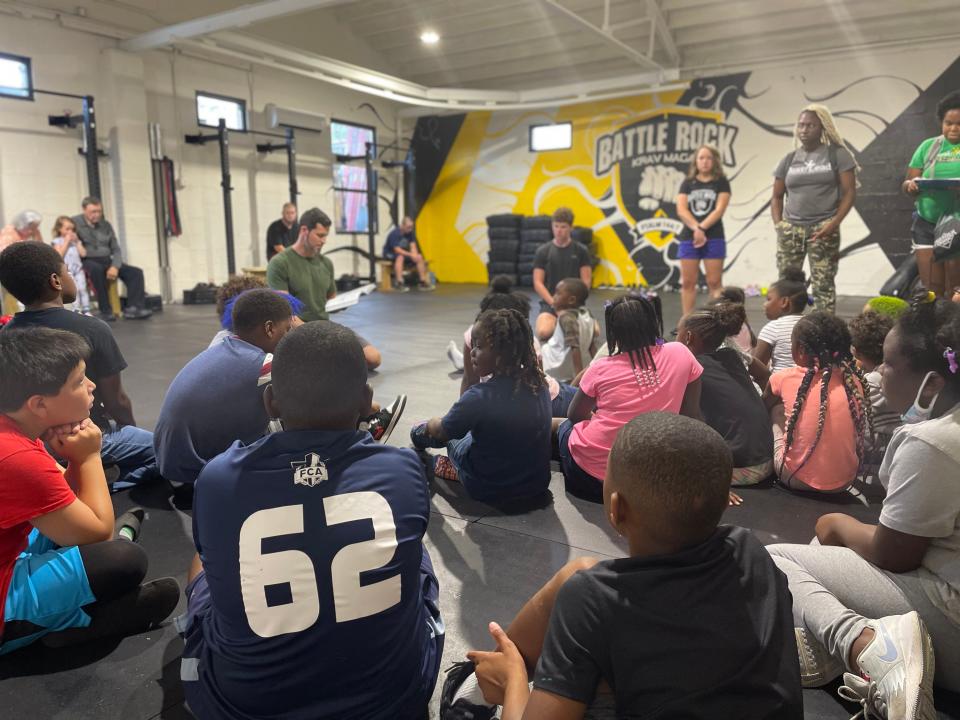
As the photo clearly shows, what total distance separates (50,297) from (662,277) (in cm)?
981

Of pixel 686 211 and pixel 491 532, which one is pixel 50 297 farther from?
pixel 686 211

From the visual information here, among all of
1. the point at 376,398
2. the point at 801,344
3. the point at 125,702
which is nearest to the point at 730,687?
the point at 125,702

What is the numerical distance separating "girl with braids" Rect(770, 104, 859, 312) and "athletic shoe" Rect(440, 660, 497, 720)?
3.97m

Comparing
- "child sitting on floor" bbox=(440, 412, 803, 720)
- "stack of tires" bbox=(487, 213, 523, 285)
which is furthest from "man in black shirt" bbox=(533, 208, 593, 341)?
"stack of tires" bbox=(487, 213, 523, 285)

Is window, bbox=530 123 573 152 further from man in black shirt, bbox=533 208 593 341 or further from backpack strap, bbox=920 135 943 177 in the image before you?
backpack strap, bbox=920 135 943 177

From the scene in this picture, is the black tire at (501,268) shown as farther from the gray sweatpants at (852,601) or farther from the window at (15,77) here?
the gray sweatpants at (852,601)

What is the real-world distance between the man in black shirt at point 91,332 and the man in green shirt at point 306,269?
1452 mm

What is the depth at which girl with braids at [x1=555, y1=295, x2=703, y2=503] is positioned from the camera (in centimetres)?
241

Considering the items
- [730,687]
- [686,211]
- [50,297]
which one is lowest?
[730,687]

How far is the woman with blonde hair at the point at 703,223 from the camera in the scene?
5.09 meters

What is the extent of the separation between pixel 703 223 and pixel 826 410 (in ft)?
9.62

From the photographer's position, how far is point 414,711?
132cm

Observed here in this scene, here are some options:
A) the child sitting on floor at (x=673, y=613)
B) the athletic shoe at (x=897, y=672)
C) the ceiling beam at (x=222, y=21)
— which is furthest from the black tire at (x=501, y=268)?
the child sitting on floor at (x=673, y=613)

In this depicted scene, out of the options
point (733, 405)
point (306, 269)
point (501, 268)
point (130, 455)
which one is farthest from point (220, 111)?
point (733, 405)
